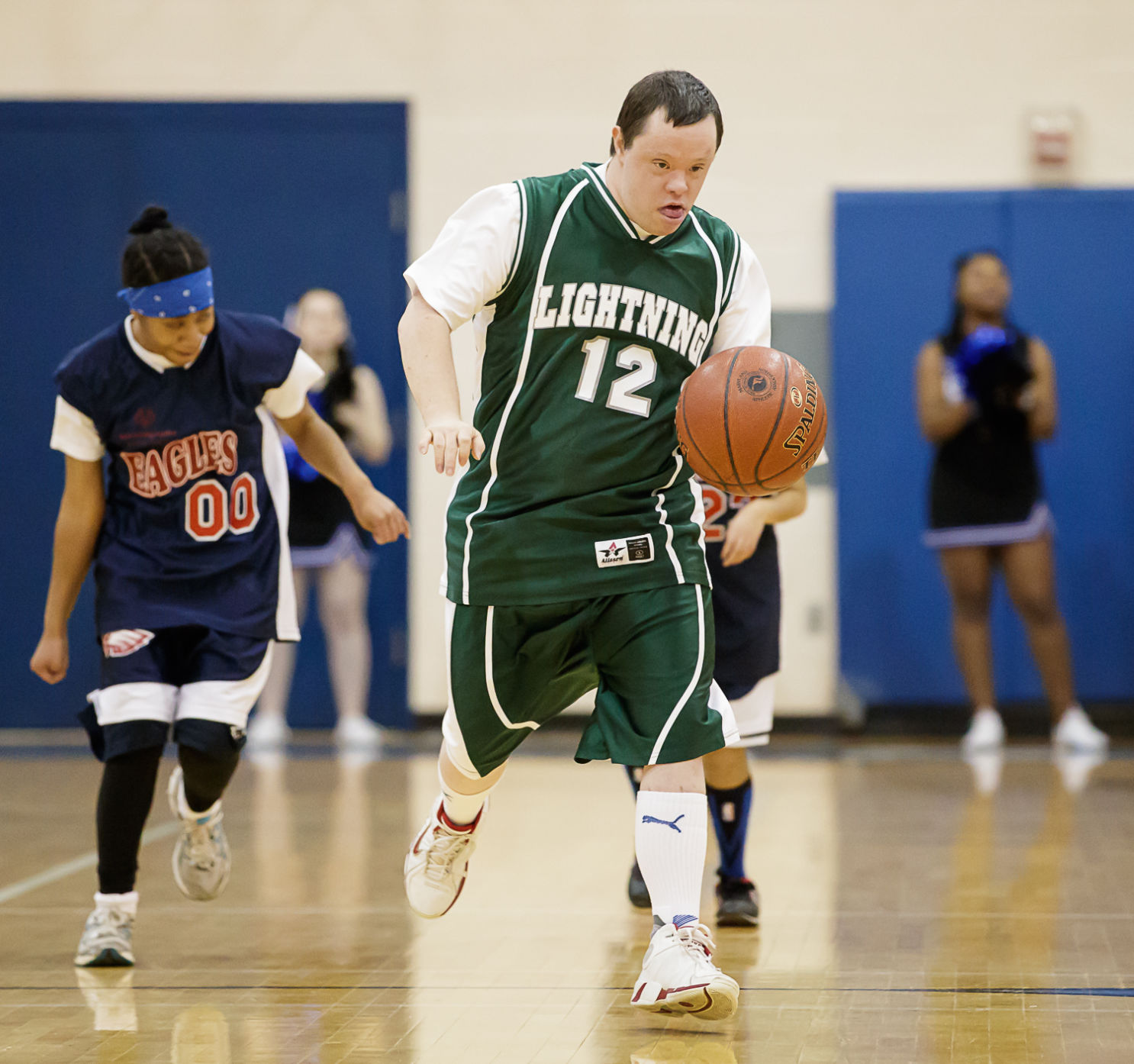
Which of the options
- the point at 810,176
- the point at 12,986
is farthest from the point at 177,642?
the point at 810,176

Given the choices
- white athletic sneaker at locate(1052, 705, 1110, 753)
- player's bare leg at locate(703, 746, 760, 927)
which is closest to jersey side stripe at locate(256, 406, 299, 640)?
player's bare leg at locate(703, 746, 760, 927)

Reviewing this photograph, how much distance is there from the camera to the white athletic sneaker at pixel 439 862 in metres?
3.47

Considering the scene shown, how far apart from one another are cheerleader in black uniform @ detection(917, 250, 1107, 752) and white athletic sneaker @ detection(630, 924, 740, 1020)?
4.62 m

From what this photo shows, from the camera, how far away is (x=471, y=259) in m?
2.98

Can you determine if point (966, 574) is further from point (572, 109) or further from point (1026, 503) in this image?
point (572, 109)

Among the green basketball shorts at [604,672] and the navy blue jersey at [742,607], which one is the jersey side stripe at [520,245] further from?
the navy blue jersey at [742,607]

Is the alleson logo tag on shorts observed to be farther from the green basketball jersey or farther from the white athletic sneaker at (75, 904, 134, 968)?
the white athletic sneaker at (75, 904, 134, 968)

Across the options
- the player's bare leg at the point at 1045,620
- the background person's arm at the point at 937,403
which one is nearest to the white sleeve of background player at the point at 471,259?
the background person's arm at the point at 937,403

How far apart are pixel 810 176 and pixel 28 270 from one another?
3.89m

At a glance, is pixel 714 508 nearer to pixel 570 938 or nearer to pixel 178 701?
pixel 570 938

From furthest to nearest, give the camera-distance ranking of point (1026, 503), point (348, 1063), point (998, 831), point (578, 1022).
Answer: point (1026, 503), point (998, 831), point (578, 1022), point (348, 1063)

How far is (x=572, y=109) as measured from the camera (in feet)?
26.1

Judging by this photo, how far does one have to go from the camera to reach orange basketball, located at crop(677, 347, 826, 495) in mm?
3008

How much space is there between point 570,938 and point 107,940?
101 centimetres
